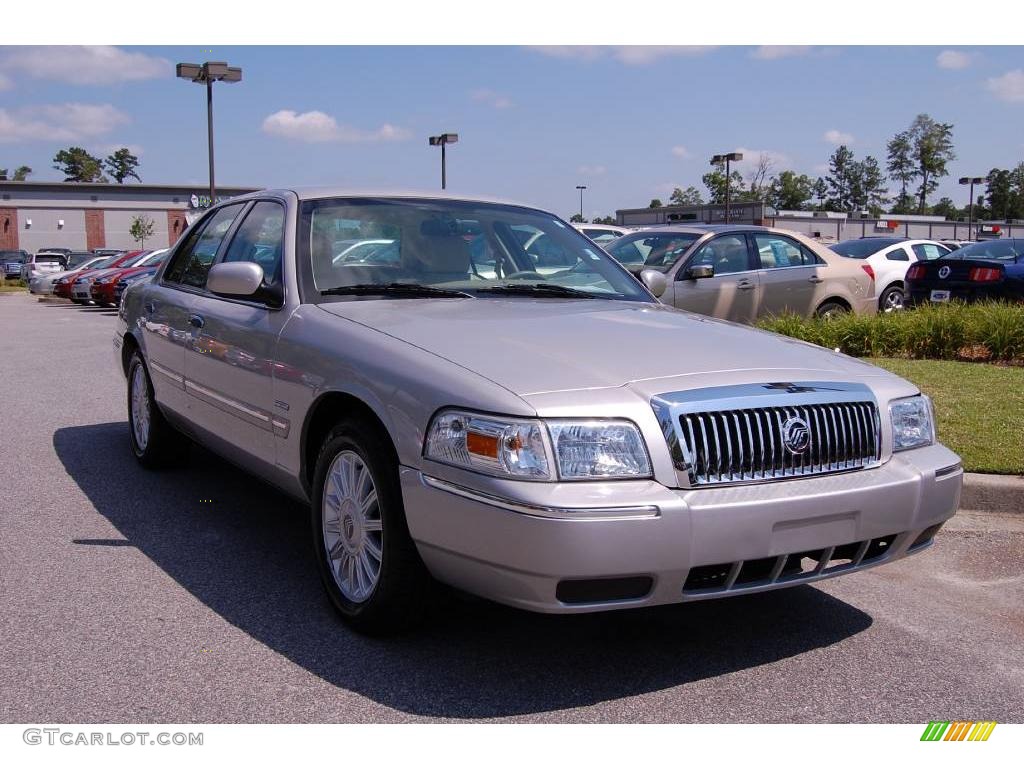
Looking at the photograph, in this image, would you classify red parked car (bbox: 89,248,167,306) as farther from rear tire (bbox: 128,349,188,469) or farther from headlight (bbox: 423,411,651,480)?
headlight (bbox: 423,411,651,480)

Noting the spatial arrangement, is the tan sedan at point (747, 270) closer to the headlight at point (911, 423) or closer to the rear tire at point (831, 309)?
the rear tire at point (831, 309)

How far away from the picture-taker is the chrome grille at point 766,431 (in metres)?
3.27

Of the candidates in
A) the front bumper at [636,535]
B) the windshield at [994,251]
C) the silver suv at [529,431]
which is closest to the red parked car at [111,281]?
the windshield at [994,251]

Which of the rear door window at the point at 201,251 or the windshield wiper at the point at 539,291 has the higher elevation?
the rear door window at the point at 201,251

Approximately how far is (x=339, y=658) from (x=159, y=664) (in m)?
0.60

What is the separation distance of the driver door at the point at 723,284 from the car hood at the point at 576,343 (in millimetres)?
6493

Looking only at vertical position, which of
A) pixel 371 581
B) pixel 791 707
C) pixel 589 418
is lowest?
pixel 791 707

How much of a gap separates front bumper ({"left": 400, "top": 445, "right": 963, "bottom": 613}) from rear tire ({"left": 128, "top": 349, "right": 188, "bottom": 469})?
10.8 feet

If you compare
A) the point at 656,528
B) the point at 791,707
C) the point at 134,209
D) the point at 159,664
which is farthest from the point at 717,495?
the point at 134,209

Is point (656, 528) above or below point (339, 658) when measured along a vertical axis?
above

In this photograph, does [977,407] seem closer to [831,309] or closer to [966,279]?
[831,309]

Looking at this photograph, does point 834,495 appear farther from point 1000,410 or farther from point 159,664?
point 1000,410

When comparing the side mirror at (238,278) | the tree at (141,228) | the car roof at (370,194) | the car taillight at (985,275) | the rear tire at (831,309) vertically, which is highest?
the tree at (141,228)

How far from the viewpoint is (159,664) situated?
11.7ft
